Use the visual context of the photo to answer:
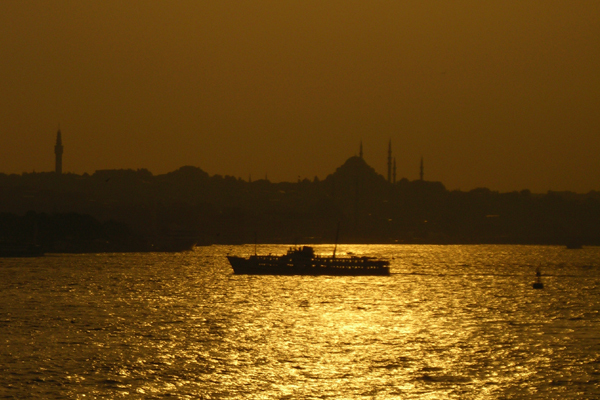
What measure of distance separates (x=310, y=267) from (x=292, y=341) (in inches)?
2441

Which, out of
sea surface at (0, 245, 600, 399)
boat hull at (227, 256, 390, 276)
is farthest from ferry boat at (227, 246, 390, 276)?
sea surface at (0, 245, 600, 399)

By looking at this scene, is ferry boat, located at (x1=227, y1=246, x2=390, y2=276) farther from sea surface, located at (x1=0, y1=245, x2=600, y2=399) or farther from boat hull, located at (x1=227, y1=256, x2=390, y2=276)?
sea surface, located at (x1=0, y1=245, x2=600, y2=399)

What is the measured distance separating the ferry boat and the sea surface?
1588 centimetres

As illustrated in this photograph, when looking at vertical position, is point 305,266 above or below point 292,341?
above

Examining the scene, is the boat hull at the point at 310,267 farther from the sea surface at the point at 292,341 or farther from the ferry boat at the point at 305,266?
the sea surface at the point at 292,341

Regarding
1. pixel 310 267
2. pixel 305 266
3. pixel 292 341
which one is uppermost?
pixel 305 266

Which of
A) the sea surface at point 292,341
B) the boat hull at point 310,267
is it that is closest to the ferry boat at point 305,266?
the boat hull at point 310,267

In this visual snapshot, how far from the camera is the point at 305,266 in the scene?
365 feet

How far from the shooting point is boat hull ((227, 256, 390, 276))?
111m

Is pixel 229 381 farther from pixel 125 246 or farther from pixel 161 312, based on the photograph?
pixel 125 246

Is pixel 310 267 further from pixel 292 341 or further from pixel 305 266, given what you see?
pixel 292 341

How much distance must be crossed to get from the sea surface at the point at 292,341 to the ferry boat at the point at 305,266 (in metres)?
15.9

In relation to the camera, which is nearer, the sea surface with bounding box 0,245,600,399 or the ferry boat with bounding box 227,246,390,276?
the sea surface with bounding box 0,245,600,399

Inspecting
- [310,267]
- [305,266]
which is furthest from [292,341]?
[310,267]
